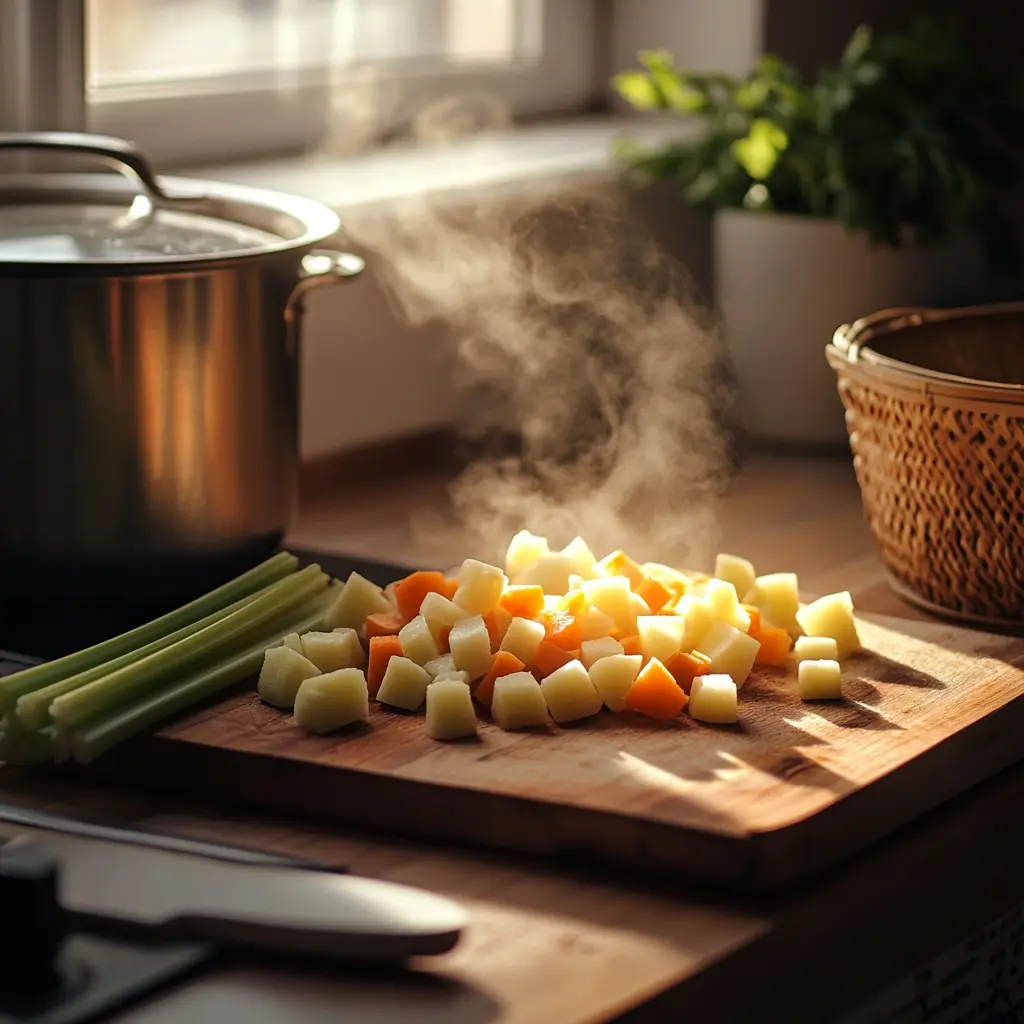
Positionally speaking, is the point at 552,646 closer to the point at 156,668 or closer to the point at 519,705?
the point at 519,705

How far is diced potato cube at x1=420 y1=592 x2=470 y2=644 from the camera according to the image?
3.93 feet

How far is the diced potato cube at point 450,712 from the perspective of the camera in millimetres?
1090

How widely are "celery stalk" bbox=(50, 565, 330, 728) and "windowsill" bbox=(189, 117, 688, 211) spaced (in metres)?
0.68

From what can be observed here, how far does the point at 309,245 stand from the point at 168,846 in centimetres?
48

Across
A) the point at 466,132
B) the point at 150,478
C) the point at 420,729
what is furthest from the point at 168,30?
the point at 420,729

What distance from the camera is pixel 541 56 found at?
100 inches

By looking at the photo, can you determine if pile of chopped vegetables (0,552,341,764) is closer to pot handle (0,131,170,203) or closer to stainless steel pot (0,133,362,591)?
stainless steel pot (0,133,362,591)

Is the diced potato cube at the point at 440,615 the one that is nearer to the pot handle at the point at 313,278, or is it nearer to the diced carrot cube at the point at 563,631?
the diced carrot cube at the point at 563,631

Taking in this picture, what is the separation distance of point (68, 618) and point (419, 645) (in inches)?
11.0

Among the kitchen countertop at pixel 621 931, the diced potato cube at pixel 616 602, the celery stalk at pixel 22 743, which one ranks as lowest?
the kitchen countertop at pixel 621 931

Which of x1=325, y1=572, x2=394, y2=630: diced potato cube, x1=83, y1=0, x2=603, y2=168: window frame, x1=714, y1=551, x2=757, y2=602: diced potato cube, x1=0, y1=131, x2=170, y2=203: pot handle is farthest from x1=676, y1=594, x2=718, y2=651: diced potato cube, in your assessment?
x1=83, y1=0, x2=603, y2=168: window frame

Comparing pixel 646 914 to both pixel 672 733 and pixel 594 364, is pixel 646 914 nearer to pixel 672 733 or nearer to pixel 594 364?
pixel 672 733

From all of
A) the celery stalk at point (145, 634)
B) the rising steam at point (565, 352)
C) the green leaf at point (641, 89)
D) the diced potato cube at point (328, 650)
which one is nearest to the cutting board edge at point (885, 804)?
the diced potato cube at point (328, 650)

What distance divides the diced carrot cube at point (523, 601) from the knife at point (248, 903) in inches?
11.9
